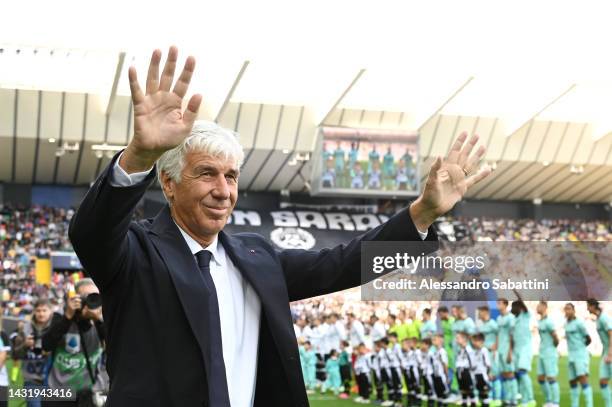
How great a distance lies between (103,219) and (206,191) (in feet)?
1.34

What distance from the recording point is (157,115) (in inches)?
84.8

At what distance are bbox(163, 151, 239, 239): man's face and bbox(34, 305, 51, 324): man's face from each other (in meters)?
6.84

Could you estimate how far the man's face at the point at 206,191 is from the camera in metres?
2.44

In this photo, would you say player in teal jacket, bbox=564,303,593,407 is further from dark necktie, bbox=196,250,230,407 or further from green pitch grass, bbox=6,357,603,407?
dark necktie, bbox=196,250,230,407

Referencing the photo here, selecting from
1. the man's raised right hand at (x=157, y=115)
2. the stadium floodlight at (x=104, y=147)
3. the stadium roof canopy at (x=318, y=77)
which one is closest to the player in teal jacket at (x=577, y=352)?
the stadium roof canopy at (x=318, y=77)

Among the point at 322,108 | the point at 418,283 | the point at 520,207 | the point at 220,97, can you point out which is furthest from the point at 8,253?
the point at 418,283

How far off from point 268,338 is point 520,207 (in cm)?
3989

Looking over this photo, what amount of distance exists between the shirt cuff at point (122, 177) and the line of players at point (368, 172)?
27.2 m

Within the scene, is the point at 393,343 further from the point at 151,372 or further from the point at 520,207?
the point at 520,207

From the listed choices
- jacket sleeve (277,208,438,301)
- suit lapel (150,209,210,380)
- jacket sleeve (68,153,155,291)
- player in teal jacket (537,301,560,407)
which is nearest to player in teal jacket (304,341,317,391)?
player in teal jacket (537,301,560,407)

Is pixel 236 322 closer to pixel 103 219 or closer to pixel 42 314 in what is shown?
pixel 103 219

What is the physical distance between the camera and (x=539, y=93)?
29.2 meters

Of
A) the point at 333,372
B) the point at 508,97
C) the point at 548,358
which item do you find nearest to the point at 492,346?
the point at 548,358

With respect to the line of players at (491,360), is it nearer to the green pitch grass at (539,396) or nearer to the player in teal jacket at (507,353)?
the player in teal jacket at (507,353)
